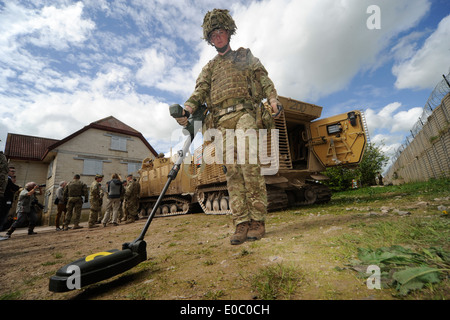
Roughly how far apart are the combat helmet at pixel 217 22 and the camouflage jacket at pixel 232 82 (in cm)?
32

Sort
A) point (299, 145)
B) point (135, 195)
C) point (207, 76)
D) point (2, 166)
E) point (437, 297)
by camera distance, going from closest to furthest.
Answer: point (437, 297) → point (207, 76) → point (2, 166) → point (299, 145) → point (135, 195)

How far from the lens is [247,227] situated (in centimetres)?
244

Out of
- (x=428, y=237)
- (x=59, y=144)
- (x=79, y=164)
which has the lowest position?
(x=428, y=237)

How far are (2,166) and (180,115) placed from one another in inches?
190

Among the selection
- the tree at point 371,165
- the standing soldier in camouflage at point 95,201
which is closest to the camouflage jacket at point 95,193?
the standing soldier in camouflage at point 95,201

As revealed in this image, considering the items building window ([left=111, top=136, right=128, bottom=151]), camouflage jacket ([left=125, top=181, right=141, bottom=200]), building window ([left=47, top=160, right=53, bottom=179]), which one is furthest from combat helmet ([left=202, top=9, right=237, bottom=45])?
building window ([left=47, top=160, right=53, bottom=179])

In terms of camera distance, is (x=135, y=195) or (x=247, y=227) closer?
(x=247, y=227)

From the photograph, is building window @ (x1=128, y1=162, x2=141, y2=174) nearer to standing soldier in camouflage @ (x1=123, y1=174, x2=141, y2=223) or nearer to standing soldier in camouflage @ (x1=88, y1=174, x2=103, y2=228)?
standing soldier in camouflage @ (x1=123, y1=174, x2=141, y2=223)

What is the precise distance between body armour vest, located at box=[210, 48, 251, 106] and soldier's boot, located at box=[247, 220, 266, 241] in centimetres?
163

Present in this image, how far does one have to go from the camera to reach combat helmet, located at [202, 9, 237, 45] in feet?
9.52

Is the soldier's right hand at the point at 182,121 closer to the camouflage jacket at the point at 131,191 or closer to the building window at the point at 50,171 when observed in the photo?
the camouflage jacket at the point at 131,191

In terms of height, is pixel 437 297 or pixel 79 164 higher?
pixel 79 164
